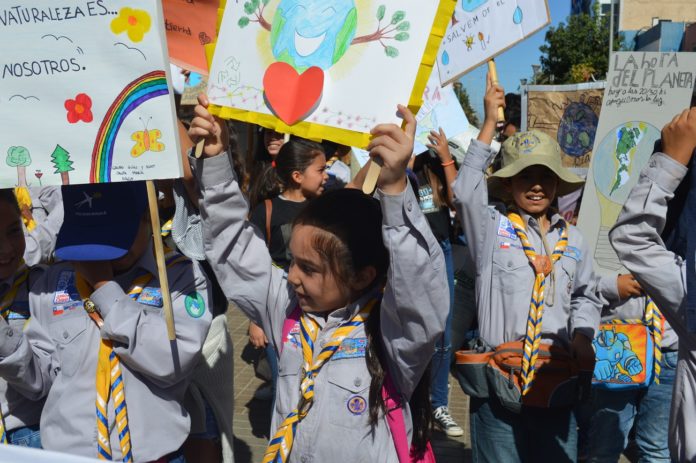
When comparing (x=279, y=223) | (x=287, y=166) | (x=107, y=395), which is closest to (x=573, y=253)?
(x=279, y=223)

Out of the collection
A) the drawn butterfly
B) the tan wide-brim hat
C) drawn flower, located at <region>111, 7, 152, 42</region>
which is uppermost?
drawn flower, located at <region>111, 7, 152, 42</region>

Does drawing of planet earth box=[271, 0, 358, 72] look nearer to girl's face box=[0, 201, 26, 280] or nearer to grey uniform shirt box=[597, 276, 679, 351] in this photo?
girl's face box=[0, 201, 26, 280]

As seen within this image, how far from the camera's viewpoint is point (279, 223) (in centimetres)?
462

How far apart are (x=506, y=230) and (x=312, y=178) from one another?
161 cm

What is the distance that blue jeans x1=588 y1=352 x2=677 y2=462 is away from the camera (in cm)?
395

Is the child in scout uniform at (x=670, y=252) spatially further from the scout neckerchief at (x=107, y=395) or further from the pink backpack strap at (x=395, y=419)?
the scout neckerchief at (x=107, y=395)

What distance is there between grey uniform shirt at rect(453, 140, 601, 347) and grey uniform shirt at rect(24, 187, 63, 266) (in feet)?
5.79

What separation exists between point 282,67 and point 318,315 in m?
0.77

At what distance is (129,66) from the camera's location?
251 cm

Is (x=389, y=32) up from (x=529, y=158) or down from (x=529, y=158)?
up

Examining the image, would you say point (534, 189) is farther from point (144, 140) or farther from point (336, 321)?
point (144, 140)

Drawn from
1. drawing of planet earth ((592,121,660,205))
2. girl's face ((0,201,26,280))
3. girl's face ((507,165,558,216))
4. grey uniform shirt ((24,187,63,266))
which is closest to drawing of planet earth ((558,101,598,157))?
drawing of planet earth ((592,121,660,205))

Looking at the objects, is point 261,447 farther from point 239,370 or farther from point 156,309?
point 156,309

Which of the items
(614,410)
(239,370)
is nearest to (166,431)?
(614,410)
